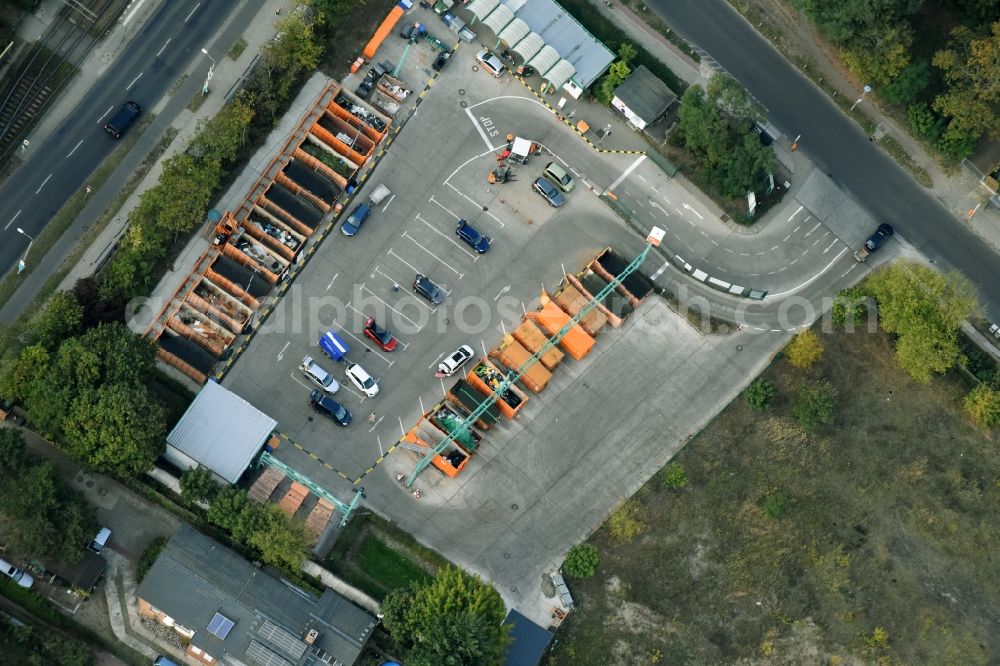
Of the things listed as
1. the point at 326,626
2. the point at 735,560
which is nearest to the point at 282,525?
the point at 326,626

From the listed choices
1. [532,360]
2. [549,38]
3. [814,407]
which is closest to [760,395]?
[814,407]

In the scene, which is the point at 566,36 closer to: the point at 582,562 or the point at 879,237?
the point at 879,237

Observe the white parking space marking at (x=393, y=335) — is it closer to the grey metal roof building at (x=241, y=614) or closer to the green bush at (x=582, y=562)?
the grey metal roof building at (x=241, y=614)

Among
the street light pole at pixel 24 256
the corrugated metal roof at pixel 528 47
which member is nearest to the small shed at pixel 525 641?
the corrugated metal roof at pixel 528 47

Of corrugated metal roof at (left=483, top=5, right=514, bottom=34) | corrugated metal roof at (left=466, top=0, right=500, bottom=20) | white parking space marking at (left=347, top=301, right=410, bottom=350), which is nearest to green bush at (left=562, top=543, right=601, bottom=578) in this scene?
white parking space marking at (left=347, top=301, right=410, bottom=350)

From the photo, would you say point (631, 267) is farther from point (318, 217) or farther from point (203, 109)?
point (203, 109)
